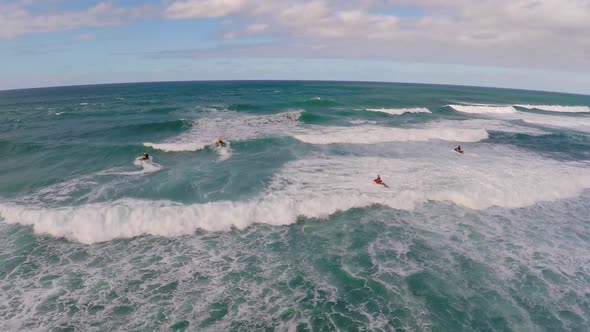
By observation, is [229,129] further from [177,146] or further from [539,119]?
[539,119]

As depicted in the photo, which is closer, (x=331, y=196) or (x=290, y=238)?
(x=290, y=238)

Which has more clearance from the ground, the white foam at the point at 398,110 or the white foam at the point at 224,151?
the white foam at the point at 398,110

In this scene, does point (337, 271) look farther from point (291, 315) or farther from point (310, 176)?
point (310, 176)

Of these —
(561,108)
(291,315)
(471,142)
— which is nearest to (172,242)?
(291,315)

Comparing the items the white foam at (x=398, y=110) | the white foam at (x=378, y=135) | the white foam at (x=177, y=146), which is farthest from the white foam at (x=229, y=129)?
the white foam at (x=398, y=110)

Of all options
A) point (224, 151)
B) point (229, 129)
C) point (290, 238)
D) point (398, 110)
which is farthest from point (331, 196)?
point (398, 110)

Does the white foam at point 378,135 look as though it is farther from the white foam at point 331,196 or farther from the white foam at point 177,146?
the white foam at point 177,146

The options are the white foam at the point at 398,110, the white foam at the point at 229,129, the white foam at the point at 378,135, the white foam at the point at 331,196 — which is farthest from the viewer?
the white foam at the point at 398,110
